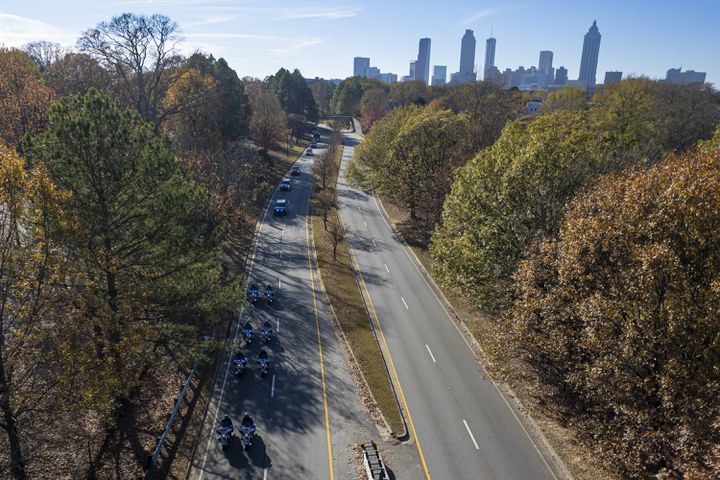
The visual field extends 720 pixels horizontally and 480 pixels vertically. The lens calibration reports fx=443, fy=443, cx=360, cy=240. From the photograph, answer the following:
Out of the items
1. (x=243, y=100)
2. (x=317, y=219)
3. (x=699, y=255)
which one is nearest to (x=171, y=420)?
(x=699, y=255)

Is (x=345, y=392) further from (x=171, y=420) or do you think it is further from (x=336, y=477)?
(x=171, y=420)

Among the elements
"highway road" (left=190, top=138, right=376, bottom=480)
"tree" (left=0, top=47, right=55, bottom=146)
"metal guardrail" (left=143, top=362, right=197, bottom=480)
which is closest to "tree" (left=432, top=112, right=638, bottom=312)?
"highway road" (left=190, top=138, right=376, bottom=480)

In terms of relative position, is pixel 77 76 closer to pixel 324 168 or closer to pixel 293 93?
pixel 324 168

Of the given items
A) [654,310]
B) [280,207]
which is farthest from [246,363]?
[280,207]

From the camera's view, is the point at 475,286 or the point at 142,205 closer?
the point at 142,205

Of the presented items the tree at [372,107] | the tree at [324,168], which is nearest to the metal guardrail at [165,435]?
the tree at [324,168]

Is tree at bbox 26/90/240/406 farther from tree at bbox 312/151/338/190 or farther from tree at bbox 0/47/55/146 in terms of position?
tree at bbox 312/151/338/190
